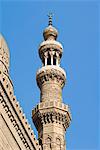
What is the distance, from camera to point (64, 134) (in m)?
21.8

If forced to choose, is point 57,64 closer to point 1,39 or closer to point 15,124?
point 1,39

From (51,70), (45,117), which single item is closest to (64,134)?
(45,117)

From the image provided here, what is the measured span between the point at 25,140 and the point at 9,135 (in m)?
1.33

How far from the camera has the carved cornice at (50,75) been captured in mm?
23031

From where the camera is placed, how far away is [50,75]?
75.6 feet

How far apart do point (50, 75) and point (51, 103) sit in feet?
5.19

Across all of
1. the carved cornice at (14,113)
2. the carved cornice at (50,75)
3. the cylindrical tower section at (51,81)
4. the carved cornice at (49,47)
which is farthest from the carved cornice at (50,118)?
the carved cornice at (14,113)

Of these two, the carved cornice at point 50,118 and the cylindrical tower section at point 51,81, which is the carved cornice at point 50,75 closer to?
the cylindrical tower section at point 51,81

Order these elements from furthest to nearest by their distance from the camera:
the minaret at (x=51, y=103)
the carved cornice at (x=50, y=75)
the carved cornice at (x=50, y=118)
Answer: the carved cornice at (x=50, y=75), the carved cornice at (x=50, y=118), the minaret at (x=51, y=103)

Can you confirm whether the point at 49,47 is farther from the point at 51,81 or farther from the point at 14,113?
the point at 14,113

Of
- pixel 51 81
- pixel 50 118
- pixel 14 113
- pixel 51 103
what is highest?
pixel 51 81

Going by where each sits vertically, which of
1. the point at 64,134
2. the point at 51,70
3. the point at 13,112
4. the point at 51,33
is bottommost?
the point at 13,112

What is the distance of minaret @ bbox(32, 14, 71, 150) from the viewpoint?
21203mm

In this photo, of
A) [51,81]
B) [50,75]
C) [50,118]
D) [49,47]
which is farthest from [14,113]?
[49,47]
